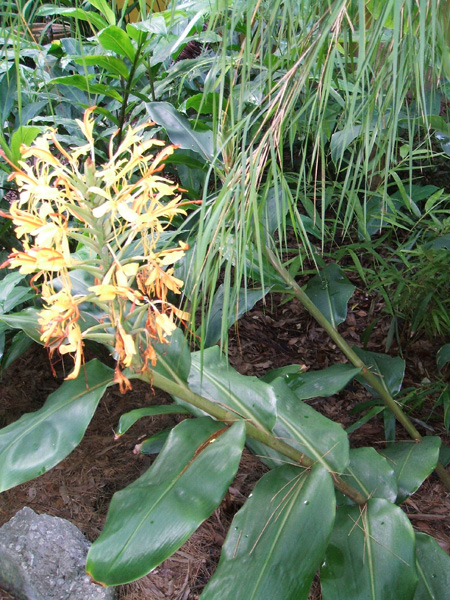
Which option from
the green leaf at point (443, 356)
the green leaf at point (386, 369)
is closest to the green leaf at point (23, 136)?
the green leaf at point (386, 369)

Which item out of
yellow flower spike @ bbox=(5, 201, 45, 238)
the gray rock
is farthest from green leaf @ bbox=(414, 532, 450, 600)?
yellow flower spike @ bbox=(5, 201, 45, 238)

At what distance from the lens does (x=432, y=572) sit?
1061 mm

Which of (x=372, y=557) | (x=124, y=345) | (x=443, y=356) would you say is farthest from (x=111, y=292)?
(x=443, y=356)

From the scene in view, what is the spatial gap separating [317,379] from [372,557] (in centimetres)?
42

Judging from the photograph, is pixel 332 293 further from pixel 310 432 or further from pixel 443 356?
pixel 310 432

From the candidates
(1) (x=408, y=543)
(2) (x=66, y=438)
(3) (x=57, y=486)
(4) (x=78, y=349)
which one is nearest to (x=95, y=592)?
(3) (x=57, y=486)

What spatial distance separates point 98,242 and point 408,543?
726 mm

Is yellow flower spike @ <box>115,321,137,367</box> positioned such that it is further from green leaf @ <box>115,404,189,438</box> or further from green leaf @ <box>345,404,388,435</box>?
green leaf @ <box>345,404,388,435</box>

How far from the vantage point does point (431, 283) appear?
1.59 meters

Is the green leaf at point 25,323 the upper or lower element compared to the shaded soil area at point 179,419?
upper

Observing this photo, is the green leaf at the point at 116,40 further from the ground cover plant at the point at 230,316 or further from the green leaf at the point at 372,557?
the green leaf at the point at 372,557

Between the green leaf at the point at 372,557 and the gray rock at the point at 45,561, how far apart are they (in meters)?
0.57

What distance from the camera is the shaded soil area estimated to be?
1.36m

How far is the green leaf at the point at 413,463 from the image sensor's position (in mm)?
1146
